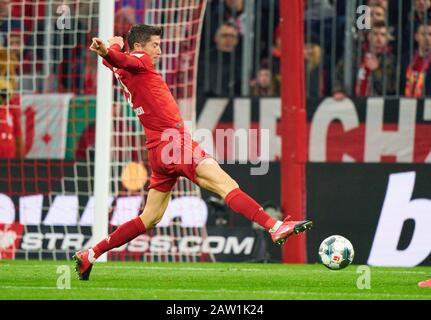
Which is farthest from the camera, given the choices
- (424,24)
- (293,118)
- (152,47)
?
(424,24)

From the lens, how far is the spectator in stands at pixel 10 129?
46.8 ft

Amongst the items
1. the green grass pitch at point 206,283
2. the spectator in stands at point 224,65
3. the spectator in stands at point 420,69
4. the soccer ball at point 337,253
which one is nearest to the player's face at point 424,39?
the spectator in stands at point 420,69

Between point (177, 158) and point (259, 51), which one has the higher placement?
point (259, 51)

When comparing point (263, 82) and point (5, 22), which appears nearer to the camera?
point (263, 82)

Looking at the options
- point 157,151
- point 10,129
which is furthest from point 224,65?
point 157,151

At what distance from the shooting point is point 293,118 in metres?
13.0

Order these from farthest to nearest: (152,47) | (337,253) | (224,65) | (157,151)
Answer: (224,65)
(152,47)
(157,151)
(337,253)

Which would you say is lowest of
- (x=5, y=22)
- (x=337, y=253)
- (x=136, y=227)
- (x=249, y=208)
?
(x=337, y=253)

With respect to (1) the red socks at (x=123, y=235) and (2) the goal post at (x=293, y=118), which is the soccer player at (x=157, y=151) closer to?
(1) the red socks at (x=123, y=235)

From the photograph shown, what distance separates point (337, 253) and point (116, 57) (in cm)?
230

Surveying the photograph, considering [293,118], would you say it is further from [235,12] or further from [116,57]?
[116,57]

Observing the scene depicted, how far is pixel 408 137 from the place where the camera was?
1360cm
